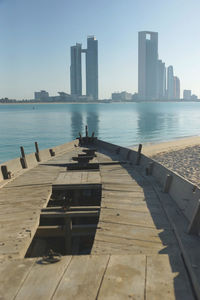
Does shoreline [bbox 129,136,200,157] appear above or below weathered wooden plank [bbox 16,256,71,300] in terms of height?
below

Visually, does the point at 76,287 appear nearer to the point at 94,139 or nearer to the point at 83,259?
the point at 83,259

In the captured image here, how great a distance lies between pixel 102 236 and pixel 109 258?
102cm

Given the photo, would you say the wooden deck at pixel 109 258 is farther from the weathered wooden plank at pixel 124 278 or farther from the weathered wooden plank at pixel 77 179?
the weathered wooden plank at pixel 77 179

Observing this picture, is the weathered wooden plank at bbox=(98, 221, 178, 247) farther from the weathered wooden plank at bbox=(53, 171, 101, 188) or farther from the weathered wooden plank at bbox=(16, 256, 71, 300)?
the weathered wooden plank at bbox=(53, 171, 101, 188)

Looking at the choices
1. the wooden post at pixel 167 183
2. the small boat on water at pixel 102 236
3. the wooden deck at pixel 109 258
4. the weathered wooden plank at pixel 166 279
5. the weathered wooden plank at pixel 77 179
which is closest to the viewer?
the weathered wooden plank at pixel 166 279

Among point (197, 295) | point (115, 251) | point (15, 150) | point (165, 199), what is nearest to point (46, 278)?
point (115, 251)

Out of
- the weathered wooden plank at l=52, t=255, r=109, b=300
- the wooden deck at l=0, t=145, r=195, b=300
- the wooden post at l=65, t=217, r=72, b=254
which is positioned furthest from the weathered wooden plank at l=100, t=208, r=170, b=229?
the weathered wooden plank at l=52, t=255, r=109, b=300

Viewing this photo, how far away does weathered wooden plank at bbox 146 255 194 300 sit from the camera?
4.21 m

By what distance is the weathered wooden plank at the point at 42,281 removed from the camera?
13.9 feet

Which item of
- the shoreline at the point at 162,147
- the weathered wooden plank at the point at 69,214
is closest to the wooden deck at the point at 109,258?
the weathered wooden plank at the point at 69,214

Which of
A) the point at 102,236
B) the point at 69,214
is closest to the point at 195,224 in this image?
the point at 102,236

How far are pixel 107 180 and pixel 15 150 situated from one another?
1521 inches

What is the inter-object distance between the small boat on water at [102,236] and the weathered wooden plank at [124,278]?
16 mm

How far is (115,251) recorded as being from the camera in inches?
219
